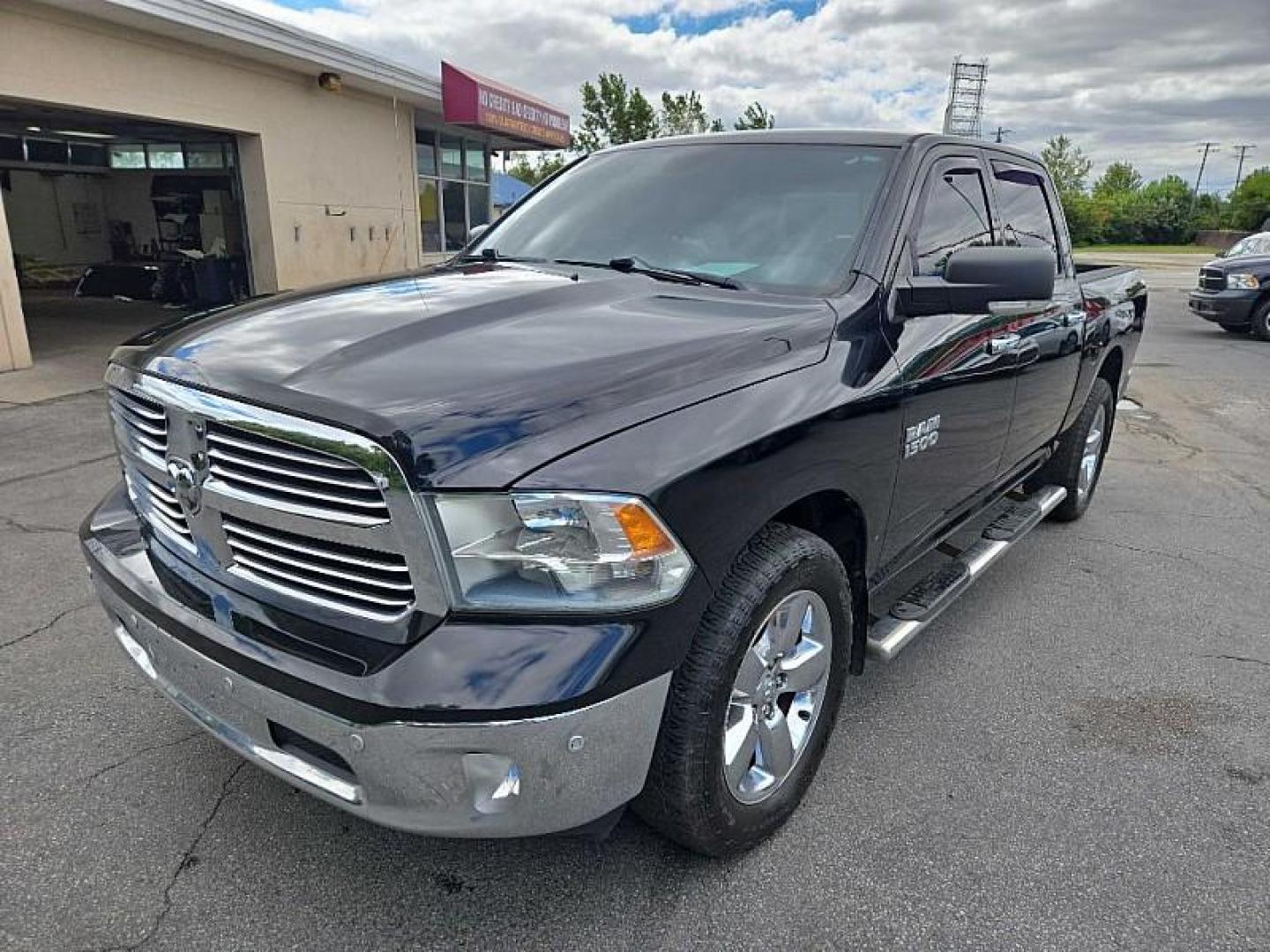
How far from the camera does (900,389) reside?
8.80 feet

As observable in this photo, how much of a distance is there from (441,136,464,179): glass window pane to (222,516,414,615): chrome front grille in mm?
17870

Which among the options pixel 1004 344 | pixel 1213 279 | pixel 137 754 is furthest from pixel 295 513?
pixel 1213 279

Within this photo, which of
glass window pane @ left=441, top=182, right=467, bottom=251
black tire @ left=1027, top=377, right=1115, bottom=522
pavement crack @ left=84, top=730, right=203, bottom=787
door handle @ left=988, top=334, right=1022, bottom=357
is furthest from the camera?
glass window pane @ left=441, top=182, right=467, bottom=251

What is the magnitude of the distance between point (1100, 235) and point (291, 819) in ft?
273

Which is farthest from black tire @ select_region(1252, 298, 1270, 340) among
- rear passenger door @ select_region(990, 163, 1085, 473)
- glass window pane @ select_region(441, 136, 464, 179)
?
glass window pane @ select_region(441, 136, 464, 179)

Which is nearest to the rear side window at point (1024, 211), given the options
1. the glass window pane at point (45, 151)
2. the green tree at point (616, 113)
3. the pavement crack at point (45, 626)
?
the pavement crack at point (45, 626)

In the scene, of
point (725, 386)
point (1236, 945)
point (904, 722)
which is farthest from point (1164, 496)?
point (725, 386)

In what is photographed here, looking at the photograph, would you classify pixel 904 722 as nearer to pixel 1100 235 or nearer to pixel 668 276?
pixel 668 276

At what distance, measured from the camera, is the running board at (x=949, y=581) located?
2920mm

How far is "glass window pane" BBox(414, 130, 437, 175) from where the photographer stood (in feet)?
57.0

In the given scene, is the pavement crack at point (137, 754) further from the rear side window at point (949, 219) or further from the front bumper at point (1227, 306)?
the front bumper at point (1227, 306)

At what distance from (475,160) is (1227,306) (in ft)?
49.0

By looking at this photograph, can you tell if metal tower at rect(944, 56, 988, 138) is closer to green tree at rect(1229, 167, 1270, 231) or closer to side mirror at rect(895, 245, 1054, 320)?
green tree at rect(1229, 167, 1270, 231)

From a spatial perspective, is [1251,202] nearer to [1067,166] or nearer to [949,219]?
[1067,166]
